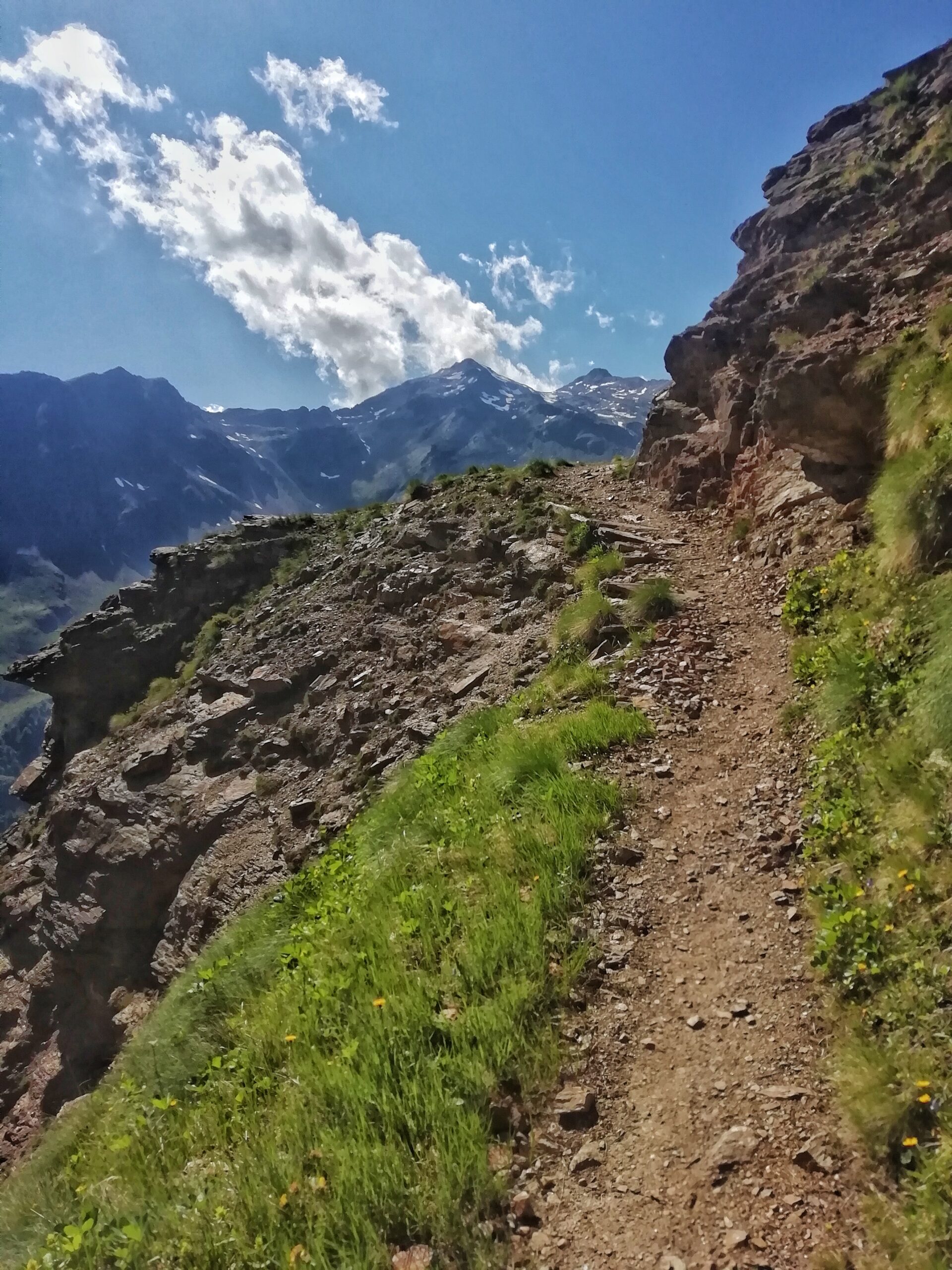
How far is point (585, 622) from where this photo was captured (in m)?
12.5

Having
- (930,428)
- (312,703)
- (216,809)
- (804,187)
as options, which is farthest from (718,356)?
(216,809)

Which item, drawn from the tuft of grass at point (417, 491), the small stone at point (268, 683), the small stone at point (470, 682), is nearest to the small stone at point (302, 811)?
the small stone at point (470, 682)

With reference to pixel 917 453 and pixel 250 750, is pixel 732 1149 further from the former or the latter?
pixel 250 750

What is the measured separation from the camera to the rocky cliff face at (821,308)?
466 inches

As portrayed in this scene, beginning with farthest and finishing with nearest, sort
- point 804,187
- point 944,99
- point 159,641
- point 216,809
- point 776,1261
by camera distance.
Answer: point 159,641, point 804,187, point 944,99, point 216,809, point 776,1261

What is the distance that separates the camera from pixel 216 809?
1739 centimetres

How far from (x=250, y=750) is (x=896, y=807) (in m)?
16.1

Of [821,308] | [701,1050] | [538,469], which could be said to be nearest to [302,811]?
[701,1050]

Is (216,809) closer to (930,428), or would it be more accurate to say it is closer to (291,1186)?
(291,1186)

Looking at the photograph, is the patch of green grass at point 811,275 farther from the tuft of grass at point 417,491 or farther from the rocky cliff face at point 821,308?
the tuft of grass at point 417,491

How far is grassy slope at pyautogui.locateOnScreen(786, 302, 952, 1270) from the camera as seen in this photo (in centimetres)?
353

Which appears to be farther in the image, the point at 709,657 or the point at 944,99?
the point at 944,99

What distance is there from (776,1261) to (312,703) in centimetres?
1574

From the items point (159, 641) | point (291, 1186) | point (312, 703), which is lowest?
point (291, 1186)
